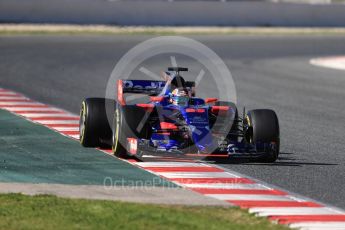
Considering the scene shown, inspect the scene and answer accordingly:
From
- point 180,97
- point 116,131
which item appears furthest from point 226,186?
point 180,97

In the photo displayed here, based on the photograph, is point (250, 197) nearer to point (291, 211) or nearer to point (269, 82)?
point (291, 211)

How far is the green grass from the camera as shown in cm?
916

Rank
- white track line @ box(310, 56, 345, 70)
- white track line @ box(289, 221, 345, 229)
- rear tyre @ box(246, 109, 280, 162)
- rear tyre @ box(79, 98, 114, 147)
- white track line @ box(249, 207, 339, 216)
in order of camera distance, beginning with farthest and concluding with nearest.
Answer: white track line @ box(310, 56, 345, 70) → rear tyre @ box(79, 98, 114, 147) → rear tyre @ box(246, 109, 280, 162) → white track line @ box(249, 207, 339, 216) → white track line @ box(289, 221, 345, 229)

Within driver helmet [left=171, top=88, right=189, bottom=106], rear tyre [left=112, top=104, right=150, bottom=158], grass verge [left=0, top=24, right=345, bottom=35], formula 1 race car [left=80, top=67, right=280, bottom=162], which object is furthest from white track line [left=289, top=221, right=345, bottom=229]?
grass verge [left=0, top=24, right=345, bottom=35]

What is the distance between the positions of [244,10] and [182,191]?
36.3m

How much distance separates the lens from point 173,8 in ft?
147

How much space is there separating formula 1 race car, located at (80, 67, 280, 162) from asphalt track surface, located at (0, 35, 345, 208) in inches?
12.9

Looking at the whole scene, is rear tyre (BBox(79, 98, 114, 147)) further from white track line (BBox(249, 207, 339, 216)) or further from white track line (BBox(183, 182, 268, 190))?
white track line (BBox(249, 207, 339, 216))

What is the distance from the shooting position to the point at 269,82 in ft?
86.0

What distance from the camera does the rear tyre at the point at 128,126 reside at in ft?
42.1

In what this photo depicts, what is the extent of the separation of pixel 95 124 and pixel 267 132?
2.43 meters

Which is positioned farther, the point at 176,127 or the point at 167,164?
the point at 176,127

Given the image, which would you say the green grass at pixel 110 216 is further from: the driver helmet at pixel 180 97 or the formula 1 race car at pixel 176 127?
the driver helmet at pixel 180 97

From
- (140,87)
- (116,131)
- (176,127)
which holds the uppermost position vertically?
(140,87)
